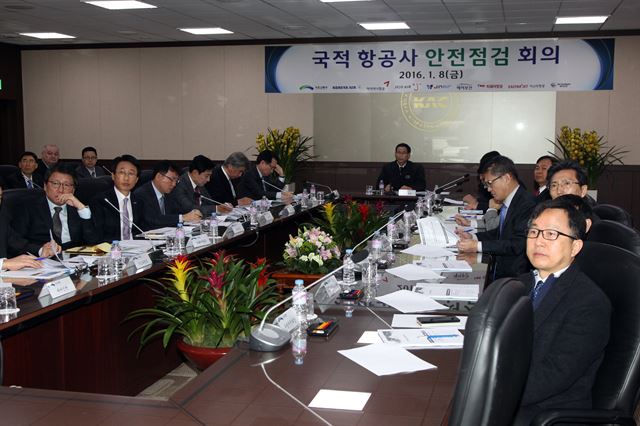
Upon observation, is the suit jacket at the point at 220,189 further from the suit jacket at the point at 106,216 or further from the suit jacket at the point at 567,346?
the suit jacket at the point at 567,346

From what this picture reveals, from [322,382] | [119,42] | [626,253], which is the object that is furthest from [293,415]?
[119,42]

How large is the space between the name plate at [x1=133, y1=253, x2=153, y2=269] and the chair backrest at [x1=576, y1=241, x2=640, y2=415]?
7.26ft

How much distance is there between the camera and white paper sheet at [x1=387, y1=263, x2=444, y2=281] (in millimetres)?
3213

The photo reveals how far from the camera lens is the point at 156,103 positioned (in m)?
10.5

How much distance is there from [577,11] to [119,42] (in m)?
6.25

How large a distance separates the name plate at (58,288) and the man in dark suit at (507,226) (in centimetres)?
206

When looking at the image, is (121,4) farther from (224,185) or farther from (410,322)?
(410,322)

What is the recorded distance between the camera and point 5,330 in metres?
2.43

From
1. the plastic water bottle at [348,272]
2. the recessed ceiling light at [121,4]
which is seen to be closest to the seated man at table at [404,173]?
the recessed ceiling light at [121,4]

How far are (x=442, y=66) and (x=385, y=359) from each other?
7.99 metres

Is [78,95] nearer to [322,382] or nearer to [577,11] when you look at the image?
[577,11]

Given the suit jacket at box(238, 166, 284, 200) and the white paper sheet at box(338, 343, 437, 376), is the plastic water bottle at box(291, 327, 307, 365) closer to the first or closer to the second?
the white paper sheet at box(338, 343, 437, 376)

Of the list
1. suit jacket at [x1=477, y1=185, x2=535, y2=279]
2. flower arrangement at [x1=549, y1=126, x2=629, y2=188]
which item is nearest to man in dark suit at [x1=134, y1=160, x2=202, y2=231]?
suit jacket at [x1=477, y1=185, x2=535, y2=279]

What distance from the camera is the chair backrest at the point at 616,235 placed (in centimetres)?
257
